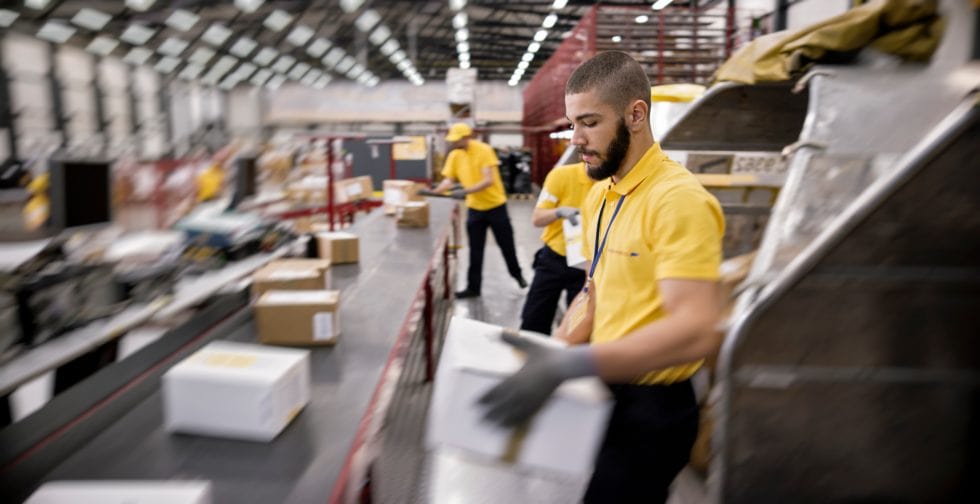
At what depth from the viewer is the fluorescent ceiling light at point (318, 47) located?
25847 millimetres

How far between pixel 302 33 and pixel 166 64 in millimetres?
5539

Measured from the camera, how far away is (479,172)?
22.1 feet

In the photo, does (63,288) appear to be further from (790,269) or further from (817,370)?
(817,370)

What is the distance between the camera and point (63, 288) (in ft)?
7.27

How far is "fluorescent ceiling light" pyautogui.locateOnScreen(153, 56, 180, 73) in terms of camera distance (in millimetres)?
23469

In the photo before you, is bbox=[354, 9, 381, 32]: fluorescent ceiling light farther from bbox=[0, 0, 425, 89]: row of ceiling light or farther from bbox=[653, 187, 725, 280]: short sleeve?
bbox=[653, 187, 725, 280]: short sleeve

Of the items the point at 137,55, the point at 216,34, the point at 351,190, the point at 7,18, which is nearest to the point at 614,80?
the point at 351,190

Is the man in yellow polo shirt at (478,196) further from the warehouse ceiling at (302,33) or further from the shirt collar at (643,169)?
the warehouse ceiling at (302,33)

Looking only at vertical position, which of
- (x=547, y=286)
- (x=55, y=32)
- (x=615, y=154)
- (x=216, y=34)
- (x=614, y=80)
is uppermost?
(x=216, y=34)

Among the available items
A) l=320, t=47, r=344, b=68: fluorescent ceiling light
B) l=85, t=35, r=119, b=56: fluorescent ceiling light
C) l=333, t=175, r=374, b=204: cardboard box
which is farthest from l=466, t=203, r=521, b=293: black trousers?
l=320, t=47, r=344, b=68: fluorescent ceiling light

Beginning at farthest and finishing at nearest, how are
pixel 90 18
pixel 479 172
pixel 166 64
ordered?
pixel 166 64
pixel 90 18
pixel 479 172

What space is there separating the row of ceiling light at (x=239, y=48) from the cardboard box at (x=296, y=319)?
15473 mm

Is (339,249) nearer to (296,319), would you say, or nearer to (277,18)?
(296,319)

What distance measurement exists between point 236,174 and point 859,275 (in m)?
3.73
